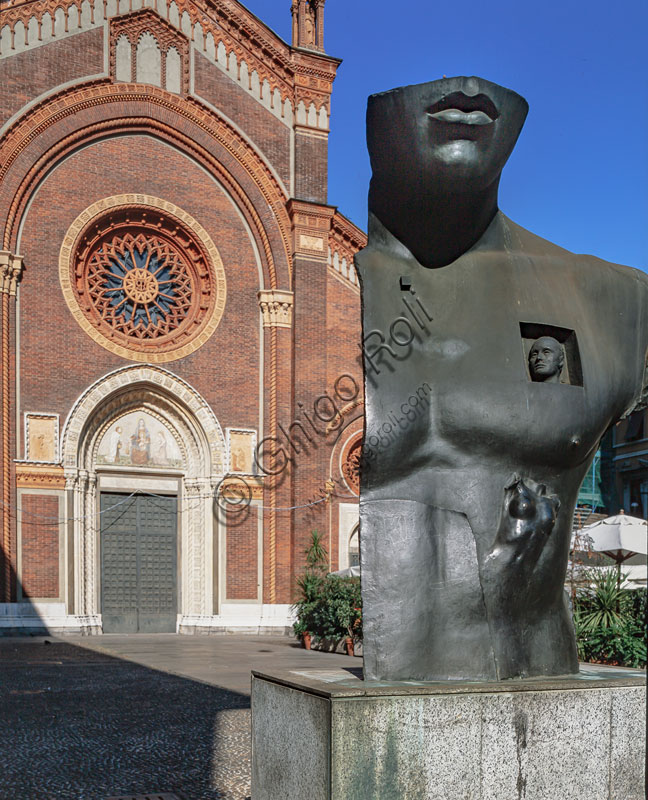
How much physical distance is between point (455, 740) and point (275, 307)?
20.3 metres

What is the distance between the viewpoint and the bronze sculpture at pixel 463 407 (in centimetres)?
415

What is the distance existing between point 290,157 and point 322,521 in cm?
927

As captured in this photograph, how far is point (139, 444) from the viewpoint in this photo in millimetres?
22797

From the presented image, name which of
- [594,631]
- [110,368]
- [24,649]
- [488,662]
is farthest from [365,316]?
[110,368]

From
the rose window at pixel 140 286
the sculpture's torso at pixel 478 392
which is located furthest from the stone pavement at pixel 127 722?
the rose window at pixel 140 286

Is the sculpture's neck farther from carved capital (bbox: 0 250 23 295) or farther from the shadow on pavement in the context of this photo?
carved capital (bbox: 0 250 23 295)

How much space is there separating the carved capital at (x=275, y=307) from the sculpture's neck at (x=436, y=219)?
62.9 ft

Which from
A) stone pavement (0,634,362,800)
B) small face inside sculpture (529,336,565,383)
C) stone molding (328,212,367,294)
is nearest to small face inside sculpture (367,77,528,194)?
small face inside sculpture (529,336,565,383)

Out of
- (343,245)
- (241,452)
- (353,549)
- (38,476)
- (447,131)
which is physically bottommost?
(353,549)

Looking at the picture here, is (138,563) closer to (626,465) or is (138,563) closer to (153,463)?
(153,463)

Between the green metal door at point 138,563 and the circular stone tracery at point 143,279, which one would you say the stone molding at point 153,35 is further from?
the green metal door at point 138,563

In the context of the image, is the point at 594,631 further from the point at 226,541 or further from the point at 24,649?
the point at 226,541

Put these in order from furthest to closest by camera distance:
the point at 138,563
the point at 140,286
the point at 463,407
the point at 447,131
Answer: the point at 140,286, the point at 138,563, the point at 463,407, the point at 447,131

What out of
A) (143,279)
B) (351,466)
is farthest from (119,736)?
(351,466)
